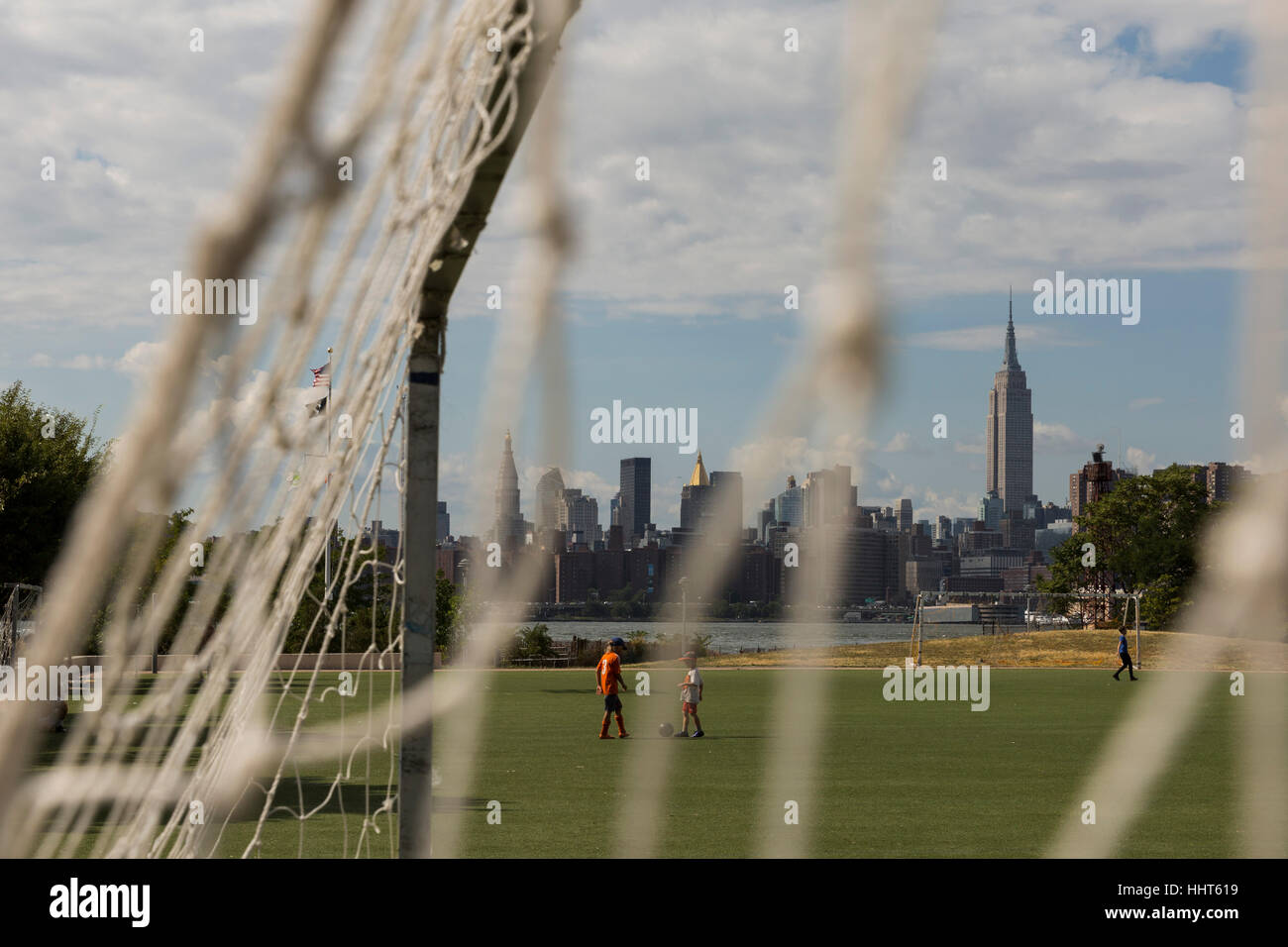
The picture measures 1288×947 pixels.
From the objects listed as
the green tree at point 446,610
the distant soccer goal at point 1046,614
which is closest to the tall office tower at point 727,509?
the green tree at point 446,610

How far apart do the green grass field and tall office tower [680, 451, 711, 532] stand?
25 centimetres

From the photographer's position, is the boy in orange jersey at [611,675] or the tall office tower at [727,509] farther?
the boy in orange jersey at [611,675]

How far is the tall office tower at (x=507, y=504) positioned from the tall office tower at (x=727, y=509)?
21.1 inches

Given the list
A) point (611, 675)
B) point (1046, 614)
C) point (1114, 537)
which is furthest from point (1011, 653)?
point (611, 675)

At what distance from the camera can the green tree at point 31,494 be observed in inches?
829

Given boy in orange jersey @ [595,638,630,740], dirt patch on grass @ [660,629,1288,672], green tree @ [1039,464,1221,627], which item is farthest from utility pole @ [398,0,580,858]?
green tree @ [1039,464,1221,627]

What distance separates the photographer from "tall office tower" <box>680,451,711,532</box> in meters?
1.41

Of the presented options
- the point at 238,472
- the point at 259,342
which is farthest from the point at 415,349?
the point at 259,342

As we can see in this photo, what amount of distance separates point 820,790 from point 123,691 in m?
9.95

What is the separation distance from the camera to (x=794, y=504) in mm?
1658

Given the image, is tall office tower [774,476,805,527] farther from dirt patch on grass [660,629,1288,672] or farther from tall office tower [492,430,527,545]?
dirt patch on grass [660,629,1288,672]

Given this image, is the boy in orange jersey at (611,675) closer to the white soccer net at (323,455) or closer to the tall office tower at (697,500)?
the white soccer net at (323,455)

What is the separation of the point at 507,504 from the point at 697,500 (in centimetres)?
39

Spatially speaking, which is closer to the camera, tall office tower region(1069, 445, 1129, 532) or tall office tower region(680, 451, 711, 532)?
tall office tower region(680, 451, 711, 532)
